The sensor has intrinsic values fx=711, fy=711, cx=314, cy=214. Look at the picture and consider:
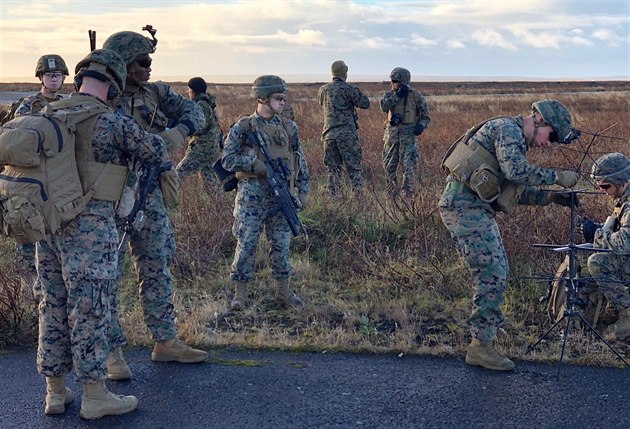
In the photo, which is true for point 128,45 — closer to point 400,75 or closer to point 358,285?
point 358,285

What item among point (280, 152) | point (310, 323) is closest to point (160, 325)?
point (310, 323)

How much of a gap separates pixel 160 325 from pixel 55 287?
0.95m

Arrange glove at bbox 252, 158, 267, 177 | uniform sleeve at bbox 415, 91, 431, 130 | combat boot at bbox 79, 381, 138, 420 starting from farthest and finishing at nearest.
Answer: uniform sleeve at bbox 415, 91, 431, 130
glove at bbox 252, 158, 267, 177
combat boot at bbox 79, 381, 138, 420

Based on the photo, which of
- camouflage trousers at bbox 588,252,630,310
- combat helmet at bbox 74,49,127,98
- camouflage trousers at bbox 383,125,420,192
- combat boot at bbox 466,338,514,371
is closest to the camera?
combat helmet at bbox 74,49,127,98

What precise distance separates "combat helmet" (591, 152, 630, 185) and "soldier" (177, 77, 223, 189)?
6.35 meters

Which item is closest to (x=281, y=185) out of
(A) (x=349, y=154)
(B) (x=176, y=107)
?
(B) (x=176, y=107)

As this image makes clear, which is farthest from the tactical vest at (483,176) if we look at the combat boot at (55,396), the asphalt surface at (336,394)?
the combat boot at (55,396)

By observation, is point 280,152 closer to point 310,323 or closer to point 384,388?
point 310,323

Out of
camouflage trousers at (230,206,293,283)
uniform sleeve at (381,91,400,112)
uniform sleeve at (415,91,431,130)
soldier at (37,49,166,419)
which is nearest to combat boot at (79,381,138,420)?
soldier at (37,49,166,419)

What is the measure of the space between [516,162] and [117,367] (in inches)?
115

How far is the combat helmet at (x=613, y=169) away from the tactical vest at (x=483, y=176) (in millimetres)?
706

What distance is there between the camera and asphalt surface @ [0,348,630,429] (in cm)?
404

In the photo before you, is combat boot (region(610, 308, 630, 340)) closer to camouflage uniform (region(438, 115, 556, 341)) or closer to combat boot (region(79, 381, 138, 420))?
camouflage uniform (region(438, 115, 556, 341))

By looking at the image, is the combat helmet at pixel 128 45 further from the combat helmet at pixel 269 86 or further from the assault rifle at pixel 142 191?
the combat helmet at pixel 269 86
